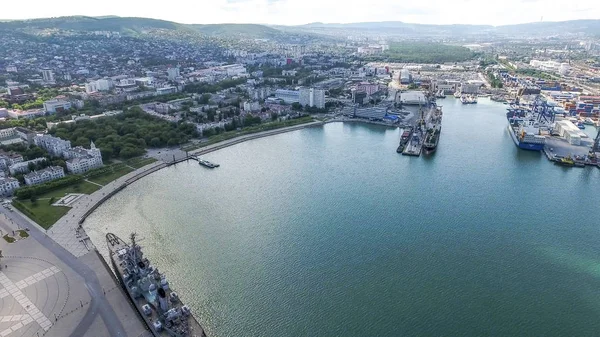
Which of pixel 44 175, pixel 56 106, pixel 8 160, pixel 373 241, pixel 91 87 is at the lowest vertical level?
pixel 373 241

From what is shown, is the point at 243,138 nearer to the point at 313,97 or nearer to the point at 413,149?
the point at 313,97

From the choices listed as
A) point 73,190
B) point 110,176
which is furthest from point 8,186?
point 110,176

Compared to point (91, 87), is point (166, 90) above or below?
below

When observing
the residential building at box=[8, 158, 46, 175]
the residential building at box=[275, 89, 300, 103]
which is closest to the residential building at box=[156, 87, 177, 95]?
the residential building at box=[275, 89, 300, 103]

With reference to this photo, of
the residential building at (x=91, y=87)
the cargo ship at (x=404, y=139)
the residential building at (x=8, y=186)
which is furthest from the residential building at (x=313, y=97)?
the residential building at (x=8, y=186)

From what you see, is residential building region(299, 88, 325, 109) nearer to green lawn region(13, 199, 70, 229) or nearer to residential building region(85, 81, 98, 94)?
residential building region(85, 81, 98, 94)

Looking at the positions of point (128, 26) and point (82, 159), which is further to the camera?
point (128, 26)

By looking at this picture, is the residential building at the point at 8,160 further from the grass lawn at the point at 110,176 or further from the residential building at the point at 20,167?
the grass lawn at the point at 110,176
